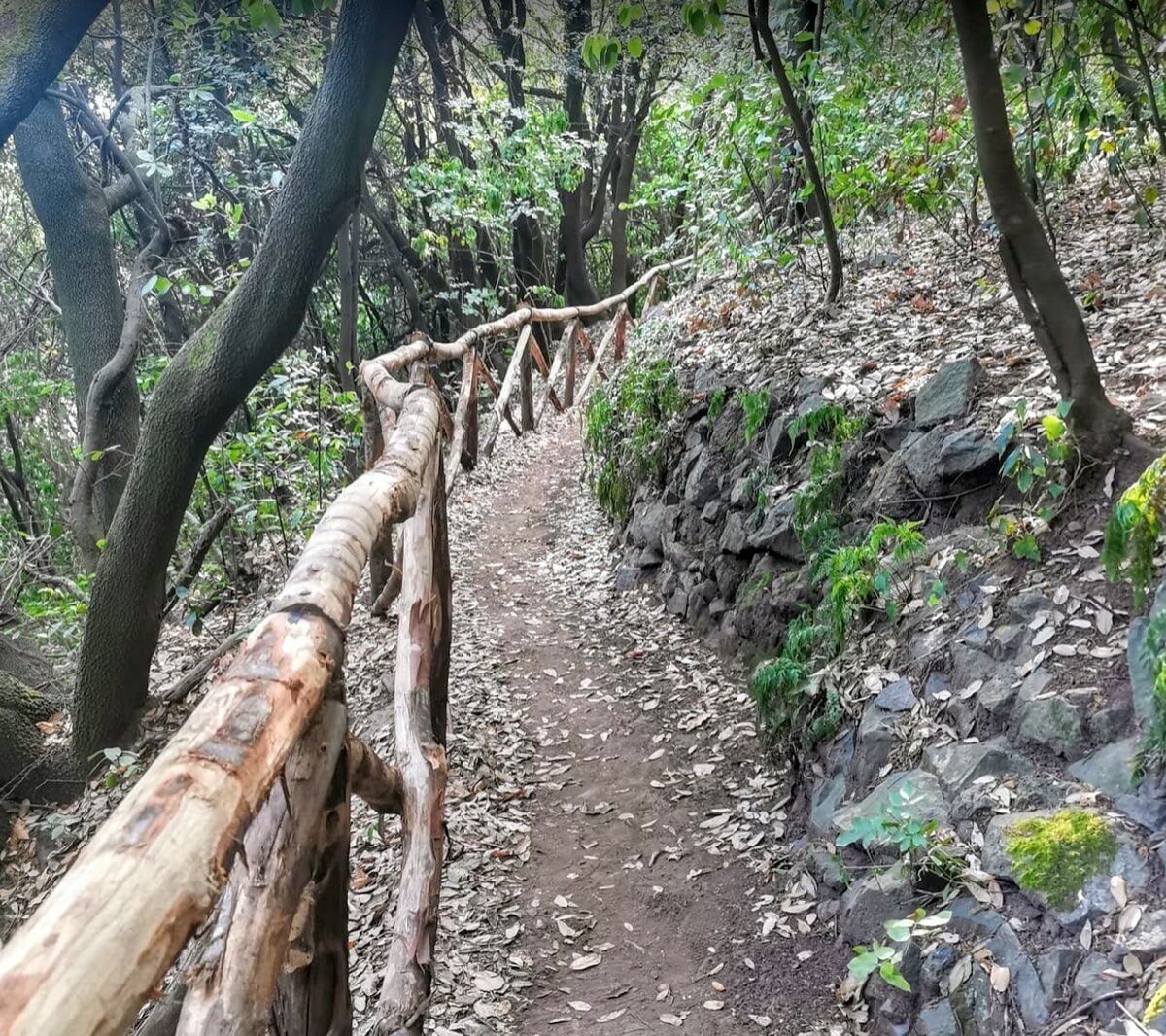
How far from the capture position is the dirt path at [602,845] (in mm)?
3322

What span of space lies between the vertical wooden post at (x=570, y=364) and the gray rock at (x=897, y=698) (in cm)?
897

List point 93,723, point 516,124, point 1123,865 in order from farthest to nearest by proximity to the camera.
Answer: point 516,124 < point 93,723 < point 1123,865

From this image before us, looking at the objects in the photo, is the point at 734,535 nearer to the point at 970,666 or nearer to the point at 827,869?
the point at 970,666

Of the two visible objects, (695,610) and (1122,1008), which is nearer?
(1122,1008)

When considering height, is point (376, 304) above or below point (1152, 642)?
above

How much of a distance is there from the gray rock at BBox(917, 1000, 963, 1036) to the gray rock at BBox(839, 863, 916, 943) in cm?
29

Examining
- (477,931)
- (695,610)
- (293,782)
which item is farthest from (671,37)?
(293,782)

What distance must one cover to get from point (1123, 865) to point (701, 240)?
28.5 feet

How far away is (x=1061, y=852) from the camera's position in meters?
2.59

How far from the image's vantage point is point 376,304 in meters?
15.3

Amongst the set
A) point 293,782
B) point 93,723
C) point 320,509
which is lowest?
point 93,723

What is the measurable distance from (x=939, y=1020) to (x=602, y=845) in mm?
1890

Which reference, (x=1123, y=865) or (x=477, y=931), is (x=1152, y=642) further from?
(x=477, y=931)

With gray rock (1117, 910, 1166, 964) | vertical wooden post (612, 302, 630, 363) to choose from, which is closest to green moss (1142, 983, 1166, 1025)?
gray rock (1117, 910, 1166, 964)
